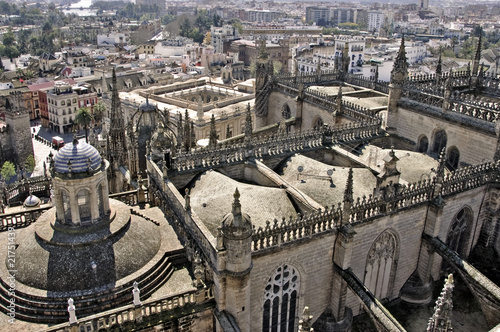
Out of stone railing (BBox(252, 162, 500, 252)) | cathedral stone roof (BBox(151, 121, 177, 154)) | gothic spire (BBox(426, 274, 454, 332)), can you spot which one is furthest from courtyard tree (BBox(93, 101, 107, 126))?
gothic spire (BBox(426, 274, 454, 332))

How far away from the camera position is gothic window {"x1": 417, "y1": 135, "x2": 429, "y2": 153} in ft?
123

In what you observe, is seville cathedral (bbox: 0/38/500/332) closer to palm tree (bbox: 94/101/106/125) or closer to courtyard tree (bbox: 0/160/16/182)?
courtyard tree (bbox: 0/160/16/182)

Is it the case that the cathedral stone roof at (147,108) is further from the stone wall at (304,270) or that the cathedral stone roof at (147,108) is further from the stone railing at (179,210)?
the stone wall at (304,270)

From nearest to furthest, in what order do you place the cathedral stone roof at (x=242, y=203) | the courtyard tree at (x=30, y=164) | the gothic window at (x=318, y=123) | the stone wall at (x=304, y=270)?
1. the stone wall at (x=304, y=270)
2. the cathedral stone roof at (x=242, y=203)
3. the gothic window at (x=318, y=123)
4. the courtyard tree at (x=30, y=164)

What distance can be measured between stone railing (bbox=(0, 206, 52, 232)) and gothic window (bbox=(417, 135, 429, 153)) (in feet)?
93.5

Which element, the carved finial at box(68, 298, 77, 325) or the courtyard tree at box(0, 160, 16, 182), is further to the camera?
the courtyard tree at box(0, 160, 16, 182)

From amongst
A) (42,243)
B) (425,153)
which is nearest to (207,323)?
(42,243)

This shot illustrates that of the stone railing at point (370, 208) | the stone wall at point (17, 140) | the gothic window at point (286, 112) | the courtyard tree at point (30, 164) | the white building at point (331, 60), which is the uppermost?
the stone railing at point (370, 208)

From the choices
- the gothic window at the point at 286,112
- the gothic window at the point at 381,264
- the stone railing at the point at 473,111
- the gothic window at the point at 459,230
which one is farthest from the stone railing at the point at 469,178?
the gothic window at the point at 286,112

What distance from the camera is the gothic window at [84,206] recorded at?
22.4 metres

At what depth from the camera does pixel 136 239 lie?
22375 mm

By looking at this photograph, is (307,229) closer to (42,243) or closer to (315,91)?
(42,243)

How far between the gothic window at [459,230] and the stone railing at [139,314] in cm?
1698

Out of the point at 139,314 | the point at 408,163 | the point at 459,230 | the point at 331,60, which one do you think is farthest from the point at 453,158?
the point at 331,60
